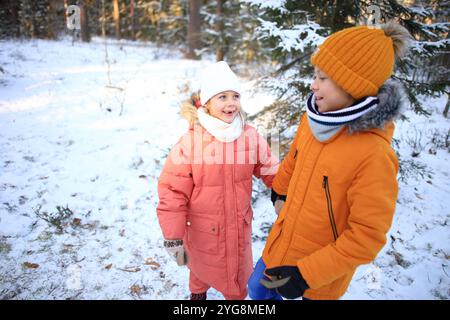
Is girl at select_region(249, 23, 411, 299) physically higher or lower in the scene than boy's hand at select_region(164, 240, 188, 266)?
higher

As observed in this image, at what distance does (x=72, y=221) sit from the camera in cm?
379

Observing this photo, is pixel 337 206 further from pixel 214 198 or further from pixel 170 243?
pixel 170 243

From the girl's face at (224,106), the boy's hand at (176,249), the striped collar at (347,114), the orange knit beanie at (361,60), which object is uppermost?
the orange knit beanie at (361,60)

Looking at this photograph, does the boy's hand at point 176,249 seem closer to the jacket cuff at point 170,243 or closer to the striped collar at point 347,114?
the jacket cuff at point 170,243

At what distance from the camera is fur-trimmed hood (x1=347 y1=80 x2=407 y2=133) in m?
1.43

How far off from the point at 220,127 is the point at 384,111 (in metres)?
1.10

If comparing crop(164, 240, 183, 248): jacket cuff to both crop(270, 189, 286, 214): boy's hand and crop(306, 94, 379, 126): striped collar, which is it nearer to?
crop(270, 189, 286, 214): boy's hand

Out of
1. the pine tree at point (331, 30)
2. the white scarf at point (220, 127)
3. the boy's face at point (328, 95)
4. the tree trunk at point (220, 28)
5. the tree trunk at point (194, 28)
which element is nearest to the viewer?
the boy's face at point (328, 95)

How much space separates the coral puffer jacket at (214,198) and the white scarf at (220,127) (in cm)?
6

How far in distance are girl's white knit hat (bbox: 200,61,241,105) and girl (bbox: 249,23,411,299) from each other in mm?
692

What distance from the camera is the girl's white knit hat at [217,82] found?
2.10 meters

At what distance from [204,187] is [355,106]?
1.25m

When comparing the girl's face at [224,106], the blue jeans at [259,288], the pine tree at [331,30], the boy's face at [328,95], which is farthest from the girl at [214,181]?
the pine tree at [331,30]

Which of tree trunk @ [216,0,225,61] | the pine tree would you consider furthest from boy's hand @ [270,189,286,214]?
tree trunk @ [216,0,225,61]
